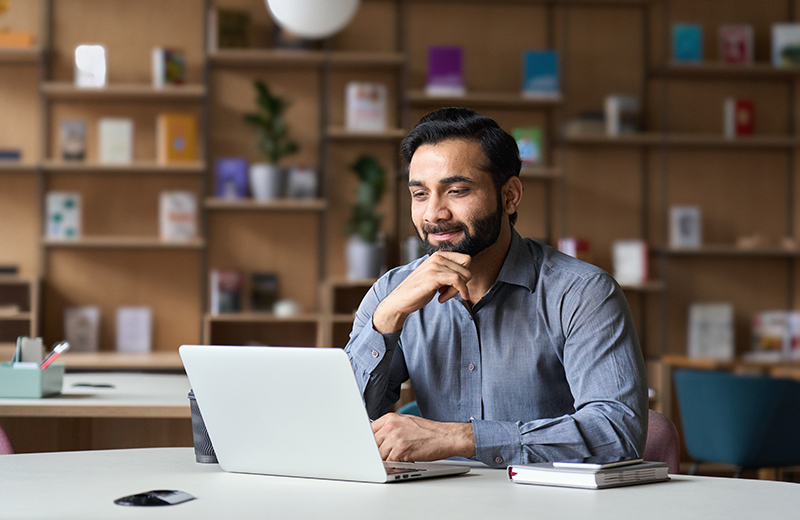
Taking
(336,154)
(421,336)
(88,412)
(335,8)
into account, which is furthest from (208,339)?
(421,336)

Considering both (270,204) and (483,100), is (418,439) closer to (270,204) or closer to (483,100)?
(270,204)

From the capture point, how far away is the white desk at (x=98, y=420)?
2.30m

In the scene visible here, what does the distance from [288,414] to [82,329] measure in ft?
12.6

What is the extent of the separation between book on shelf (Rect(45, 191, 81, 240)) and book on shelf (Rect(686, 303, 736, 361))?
138 inches

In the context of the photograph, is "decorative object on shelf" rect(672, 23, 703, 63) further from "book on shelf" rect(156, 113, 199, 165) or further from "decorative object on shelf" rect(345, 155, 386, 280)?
"book on shelf" rect(156, 113, 199, 165)

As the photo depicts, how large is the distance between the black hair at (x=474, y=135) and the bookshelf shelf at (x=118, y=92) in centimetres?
316

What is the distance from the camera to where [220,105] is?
4.99m

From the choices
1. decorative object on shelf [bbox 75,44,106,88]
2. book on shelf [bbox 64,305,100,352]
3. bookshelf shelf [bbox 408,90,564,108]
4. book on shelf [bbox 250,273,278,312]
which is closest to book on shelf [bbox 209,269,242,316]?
book on shelf [bbox 250,273,278,312]

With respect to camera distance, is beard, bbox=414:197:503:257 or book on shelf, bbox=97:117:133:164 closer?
beard, bbox=414:197:503:257

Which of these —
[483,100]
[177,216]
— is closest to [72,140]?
[177,216]

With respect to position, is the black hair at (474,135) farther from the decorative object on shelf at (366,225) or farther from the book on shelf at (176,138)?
the book on shelf at (176,138)

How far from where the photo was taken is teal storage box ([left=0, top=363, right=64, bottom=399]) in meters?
2.41

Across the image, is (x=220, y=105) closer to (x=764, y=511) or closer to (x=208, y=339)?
(x=208, y=339)

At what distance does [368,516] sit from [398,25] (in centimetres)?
432
